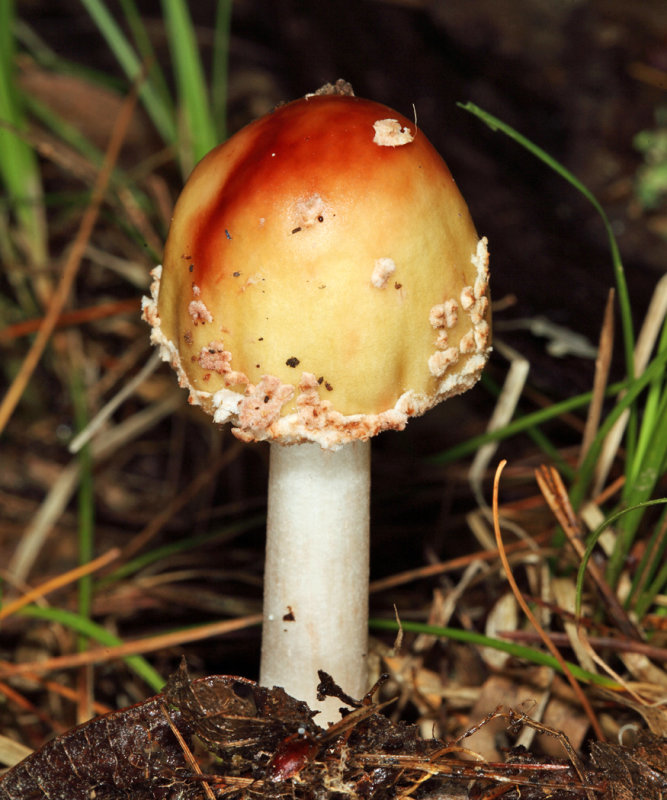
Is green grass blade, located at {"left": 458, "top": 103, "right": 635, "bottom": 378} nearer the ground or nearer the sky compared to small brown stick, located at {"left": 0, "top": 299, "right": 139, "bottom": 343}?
nearer the sky

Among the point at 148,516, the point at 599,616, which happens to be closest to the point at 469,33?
the point at 148,516

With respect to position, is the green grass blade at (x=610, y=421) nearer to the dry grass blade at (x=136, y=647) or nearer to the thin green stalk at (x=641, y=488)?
the thin green stalk at (x=641, y=488)

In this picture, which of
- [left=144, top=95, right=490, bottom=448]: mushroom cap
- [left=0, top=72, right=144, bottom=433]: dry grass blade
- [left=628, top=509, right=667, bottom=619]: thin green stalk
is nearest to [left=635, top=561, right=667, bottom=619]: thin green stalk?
[left=628, top=509, right=667, bottom=619]: thin green stalk

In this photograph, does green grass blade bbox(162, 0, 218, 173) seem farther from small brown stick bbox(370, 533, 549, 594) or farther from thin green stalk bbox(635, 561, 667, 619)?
thin green stalk bbox(635, 561, 667, 619)

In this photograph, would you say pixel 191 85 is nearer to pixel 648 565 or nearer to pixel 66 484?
pixel 66 484

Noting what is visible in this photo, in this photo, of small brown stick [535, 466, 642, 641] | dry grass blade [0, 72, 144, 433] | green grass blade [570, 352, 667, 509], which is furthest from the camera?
dry grass blade [0, 72, 144, 433]

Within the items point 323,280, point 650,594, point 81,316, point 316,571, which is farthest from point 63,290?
point 650,594

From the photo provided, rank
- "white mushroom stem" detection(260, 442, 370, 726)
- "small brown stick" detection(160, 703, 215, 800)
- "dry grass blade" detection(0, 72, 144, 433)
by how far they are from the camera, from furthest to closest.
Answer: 1. "dry grass blade" detection(0, 72, 144, 433)
2. "white mushroom stem" detection(260, 442, 370, 726)
3. "small brown stick" detection(160, 703, 215, 800)

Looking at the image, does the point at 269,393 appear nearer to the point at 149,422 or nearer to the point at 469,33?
the point at 149,422
